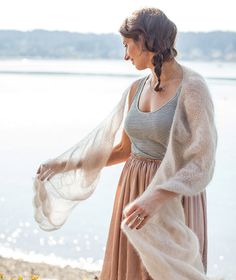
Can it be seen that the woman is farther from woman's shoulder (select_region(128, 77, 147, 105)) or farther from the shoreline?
the shoreline

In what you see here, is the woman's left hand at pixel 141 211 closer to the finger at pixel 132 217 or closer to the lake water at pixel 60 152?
the finger at pixel 132 217

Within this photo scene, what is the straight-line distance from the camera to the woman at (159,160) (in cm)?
178

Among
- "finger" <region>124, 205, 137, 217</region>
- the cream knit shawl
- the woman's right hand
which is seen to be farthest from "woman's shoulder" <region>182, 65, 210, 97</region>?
the woman's right hand

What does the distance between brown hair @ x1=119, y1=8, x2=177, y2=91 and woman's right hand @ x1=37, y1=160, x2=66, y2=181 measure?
49cm

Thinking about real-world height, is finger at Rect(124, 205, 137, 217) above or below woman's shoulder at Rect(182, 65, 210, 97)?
below

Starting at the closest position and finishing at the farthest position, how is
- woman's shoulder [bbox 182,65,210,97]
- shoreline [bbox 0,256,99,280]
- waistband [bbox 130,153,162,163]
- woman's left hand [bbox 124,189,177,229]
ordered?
woman's left hand [bbox 124,189,177,229] < woman's shoulder [bbox 182,65,210,97] < waistband [bbox 130,153,162,163] < shoreline [bbox 0,256,99,280]

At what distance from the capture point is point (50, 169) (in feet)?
7.12

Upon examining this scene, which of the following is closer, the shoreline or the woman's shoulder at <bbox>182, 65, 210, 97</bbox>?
the woman's shoulder at <bbox>182, 65, 210, 97</bbox>

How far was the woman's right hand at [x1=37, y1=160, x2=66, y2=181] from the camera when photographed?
217 cm

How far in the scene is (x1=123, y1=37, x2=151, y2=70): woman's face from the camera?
188 centimetres

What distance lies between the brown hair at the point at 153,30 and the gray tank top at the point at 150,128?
0.11 m

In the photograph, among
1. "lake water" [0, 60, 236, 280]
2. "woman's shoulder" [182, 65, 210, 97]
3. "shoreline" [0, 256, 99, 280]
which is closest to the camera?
"woman's shoulder" [182, 65, 210, 97]

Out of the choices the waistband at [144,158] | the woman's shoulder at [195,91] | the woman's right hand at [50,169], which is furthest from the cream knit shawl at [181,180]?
the woman's right hand at [50,169]

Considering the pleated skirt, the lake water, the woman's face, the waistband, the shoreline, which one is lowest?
the lake water
